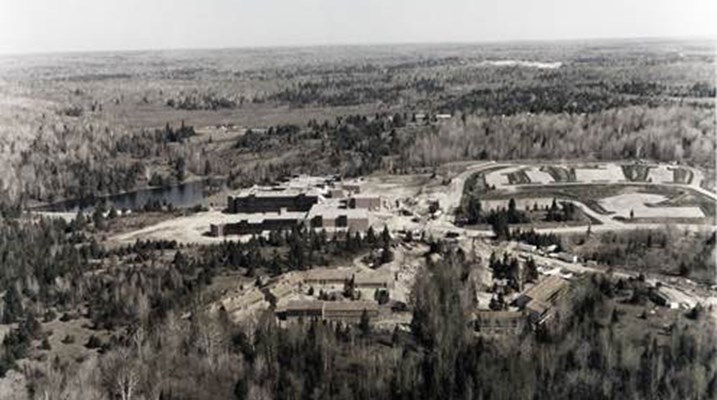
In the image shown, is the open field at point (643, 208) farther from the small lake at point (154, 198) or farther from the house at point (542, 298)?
the small lake at point (154, 198)

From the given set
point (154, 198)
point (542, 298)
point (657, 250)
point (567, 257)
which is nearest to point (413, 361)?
point (542, 298)

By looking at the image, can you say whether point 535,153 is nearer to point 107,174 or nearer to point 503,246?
point 503,246

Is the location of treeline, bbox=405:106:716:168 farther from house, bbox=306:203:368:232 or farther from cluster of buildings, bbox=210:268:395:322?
cluster of buildings, bbox=210:268:395:322

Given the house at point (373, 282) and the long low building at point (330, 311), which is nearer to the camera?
the long low building at point (330, 311)

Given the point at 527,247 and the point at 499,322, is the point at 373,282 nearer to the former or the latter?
the point at 499,322

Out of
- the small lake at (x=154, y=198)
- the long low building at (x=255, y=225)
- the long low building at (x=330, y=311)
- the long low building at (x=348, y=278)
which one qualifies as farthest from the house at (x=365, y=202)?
the long low building at (x=330, y=311)

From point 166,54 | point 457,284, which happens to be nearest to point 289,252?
point 457,284

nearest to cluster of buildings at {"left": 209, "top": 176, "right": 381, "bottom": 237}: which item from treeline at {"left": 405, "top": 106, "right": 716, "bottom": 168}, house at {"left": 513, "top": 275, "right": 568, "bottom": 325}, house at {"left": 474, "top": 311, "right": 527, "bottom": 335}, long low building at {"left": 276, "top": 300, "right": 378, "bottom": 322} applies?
treeline at {"left": 405, "top": 106, "right": 716, "bottom": 168}
